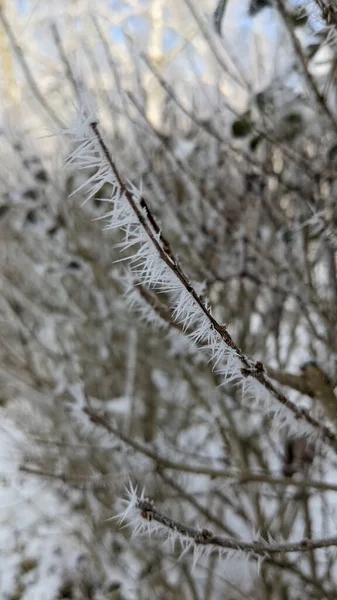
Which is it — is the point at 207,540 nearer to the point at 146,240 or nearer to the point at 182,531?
the point at 182,531

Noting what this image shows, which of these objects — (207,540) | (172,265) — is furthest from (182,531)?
(172,265)

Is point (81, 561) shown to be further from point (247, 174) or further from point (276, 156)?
point (276, 156)

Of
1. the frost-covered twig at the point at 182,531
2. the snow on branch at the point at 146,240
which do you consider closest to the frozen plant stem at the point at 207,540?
the frost-covered twig at the point at 182,531

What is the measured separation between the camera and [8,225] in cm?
331

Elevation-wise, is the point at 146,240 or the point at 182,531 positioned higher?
the point at 146,240

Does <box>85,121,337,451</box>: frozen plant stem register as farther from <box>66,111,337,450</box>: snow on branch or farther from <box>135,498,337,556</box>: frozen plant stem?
<box>135,498,337,556</box>: frozen plant stem

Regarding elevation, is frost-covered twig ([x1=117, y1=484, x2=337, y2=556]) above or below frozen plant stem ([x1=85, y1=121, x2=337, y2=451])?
below

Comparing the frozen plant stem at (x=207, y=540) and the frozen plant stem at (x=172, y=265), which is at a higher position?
the frozen plant stem at (x=172, y=265)

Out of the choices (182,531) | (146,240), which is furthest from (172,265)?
(182,531)

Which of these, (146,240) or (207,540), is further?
(207,540)

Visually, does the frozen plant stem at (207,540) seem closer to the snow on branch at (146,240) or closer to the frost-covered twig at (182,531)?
the frost-covered twig at (182,531)

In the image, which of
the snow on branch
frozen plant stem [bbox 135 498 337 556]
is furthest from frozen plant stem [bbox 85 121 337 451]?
frozen plant stem [bbox 135 498 337 556]

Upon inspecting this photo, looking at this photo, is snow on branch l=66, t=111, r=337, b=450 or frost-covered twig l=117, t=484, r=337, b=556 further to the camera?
frost-covered twig l=117, t=484, r=337, b=556

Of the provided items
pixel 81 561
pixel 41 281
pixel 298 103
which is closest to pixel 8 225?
pixel 41 281
